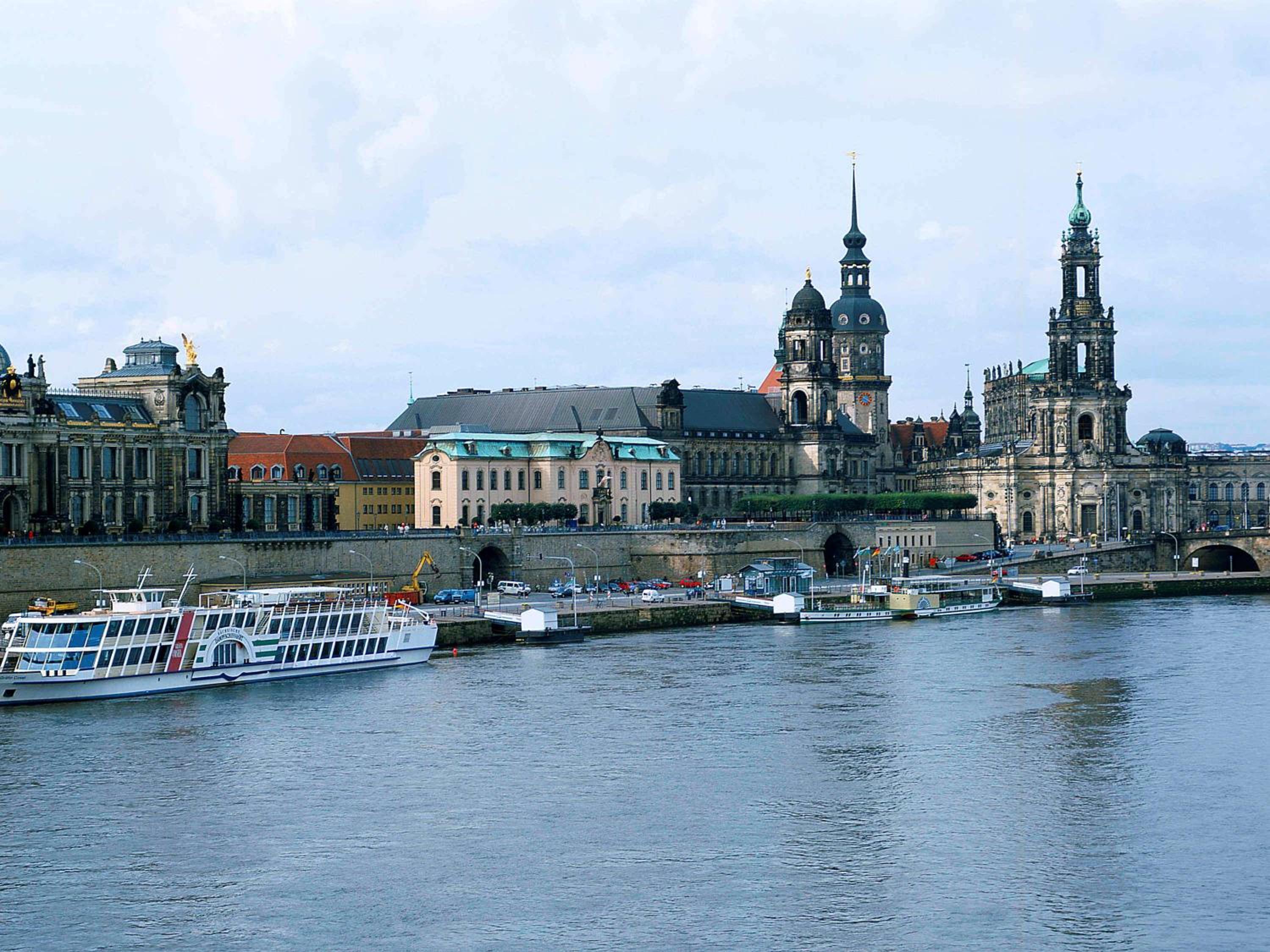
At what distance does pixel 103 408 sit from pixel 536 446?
132 feet

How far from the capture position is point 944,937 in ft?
140

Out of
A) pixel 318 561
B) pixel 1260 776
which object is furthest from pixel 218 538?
pixel 1260 776

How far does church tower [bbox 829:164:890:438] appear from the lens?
195 metres

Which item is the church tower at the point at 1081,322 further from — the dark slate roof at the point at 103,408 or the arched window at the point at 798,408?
the dark slate roof at the point at 103,408

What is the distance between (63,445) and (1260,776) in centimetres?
6430


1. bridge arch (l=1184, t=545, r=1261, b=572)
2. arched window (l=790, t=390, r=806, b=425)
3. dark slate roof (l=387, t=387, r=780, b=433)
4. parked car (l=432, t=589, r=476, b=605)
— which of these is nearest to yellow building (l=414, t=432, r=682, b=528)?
dark slate roof (l=387, t=387, r=780, b=433)

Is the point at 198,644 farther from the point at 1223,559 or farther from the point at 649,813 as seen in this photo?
the point at 1223,559

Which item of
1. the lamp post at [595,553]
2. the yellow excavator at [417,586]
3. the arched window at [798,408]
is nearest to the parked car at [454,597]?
the yellow excavator at [417,586]

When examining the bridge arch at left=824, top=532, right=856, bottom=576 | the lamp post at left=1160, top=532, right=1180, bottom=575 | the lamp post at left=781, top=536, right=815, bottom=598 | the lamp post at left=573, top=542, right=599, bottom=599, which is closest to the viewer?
the lamp post at left=573, top=542, right=599, bottom=599

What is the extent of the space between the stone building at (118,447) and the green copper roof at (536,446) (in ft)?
79.5

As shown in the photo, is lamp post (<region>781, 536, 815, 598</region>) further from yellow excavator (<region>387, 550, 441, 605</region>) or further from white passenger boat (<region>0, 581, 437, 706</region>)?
white passenger boat (<region>0, 581, 437, 706</region>)

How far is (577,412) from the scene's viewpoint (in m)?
162

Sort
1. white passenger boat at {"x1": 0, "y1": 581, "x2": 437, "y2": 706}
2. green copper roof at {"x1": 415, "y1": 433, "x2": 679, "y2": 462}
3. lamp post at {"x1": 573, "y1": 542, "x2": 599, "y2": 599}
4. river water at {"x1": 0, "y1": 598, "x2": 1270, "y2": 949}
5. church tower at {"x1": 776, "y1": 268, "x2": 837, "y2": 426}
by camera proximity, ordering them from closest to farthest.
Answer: river water at {"x1": 0, "y1": 598, "x2": 1270, "y2": 949}
white passenger boat at {"x1": 0, "y1": 581, "x2": 437, "y2": 706}
lamp post at {"x1": 573, "y1": 542, "x2": 599, "y2": 599}
green copper roof at {"x1": 415, "y1": 433, "x2": 679, "y2": 462}
church tower at {"x1": 776, "y1": 268, "x2": 837, "y2": 426}

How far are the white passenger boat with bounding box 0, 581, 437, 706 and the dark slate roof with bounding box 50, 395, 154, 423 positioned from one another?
1879 centimetres
